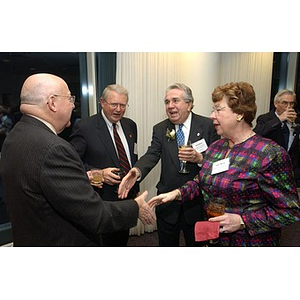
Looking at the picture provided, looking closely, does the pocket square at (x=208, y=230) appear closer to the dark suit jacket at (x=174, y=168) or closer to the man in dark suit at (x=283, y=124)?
the dark suit jacket at (x=174, y=168)

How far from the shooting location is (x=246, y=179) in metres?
1.50

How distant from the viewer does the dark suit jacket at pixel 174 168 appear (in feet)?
7.62

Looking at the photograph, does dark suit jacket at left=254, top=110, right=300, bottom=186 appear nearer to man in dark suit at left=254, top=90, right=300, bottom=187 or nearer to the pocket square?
man in dark suit at left=254, top=90, right=300, bottom=187

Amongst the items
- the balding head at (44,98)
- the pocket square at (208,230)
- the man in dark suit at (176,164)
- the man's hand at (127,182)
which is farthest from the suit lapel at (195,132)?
the balding head at (44,98)

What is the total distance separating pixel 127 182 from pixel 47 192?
1.06 metres

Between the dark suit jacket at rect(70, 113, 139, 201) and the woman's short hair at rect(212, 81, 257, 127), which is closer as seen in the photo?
the woman's short hair at rect(212, 81, 257, 127)

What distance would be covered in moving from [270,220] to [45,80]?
55.5 inches

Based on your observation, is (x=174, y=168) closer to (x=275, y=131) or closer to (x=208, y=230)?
(x=208, y=230)

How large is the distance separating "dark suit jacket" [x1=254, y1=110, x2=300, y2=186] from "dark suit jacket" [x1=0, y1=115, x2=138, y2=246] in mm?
2407

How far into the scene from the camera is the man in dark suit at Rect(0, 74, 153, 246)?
1.22m

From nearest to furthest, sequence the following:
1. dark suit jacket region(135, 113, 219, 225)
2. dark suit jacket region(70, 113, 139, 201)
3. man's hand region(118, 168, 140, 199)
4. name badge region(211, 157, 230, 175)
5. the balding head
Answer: the balding head, name badge region(211, 157, 230, 175), man's hand region(118, 168, 140, 199), dark suit jacket region(135, 113, 219, 225), dark suit jacket region(70, 113, 139, 201)

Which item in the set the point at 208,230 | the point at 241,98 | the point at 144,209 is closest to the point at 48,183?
the point at 144,209

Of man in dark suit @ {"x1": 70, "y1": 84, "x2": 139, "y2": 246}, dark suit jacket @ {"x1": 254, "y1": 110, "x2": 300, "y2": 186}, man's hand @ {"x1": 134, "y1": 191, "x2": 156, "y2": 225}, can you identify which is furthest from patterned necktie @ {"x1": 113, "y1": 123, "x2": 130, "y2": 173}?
dark suit jacket @ {"x1": 254, "y1": 110, "x2": 300, "y2": 186}
